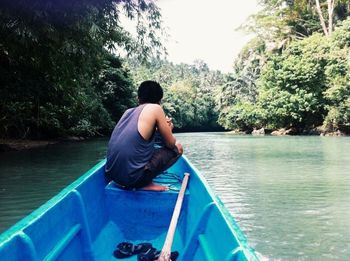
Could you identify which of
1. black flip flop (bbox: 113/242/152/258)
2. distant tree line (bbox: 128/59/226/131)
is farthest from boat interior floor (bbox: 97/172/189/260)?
distant tree line (bbox: 128/59/226/131)

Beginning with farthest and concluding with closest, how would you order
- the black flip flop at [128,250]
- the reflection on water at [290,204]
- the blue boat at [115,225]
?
the reflection on water at [290,204], the black flip flop at [128,250], the blue boat at [115,225]

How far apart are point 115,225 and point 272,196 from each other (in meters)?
3.45

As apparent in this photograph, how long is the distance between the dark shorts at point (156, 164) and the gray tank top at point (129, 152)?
1.3 inches

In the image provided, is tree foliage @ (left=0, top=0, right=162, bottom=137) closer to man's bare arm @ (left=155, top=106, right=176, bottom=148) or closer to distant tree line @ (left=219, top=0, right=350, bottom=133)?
man's bare arm @ (left=155, top=106, right=176, bottom=148)

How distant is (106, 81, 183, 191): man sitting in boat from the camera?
3.06 m

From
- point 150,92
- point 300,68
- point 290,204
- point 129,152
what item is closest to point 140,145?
point 129,152

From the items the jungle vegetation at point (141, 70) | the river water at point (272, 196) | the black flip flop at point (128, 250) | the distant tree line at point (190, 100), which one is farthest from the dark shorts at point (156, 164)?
the distant tree line at point (190, 100)

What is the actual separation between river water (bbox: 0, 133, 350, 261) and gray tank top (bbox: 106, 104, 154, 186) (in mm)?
1326

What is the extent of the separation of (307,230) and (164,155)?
1927mm

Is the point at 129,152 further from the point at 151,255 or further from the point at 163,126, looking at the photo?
the point at 151,255

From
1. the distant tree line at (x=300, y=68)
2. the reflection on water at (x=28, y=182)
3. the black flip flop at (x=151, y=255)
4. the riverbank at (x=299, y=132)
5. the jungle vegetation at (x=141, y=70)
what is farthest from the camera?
the riverbank at (x=299, y=132)

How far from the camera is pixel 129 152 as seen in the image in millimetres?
3043

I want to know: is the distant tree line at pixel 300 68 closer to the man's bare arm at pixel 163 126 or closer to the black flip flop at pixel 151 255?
the man's bare arm at pixel 163 126

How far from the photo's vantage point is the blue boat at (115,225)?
1833 mm
